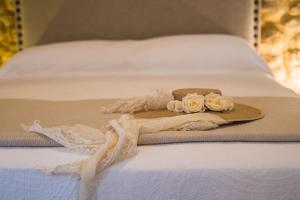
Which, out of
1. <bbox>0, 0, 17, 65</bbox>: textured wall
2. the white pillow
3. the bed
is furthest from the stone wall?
<bbox>0, 0, 17, 65</bbox>: textured wall

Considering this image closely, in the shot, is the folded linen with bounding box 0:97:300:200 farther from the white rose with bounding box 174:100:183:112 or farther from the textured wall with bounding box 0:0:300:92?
the textured wall with bounding box 0:0:300:92

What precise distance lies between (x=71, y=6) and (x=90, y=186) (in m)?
2.07

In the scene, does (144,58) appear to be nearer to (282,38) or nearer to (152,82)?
(152,82)

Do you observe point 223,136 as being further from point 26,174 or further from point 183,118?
point 26,174

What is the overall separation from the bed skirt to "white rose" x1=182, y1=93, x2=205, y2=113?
0.42 ft

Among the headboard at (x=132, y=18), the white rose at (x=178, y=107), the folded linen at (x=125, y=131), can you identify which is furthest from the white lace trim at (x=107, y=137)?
the headboard at (x=132, y=18)

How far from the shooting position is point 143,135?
1.00 metres

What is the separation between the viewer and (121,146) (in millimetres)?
907

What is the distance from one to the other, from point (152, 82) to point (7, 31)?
153 cm

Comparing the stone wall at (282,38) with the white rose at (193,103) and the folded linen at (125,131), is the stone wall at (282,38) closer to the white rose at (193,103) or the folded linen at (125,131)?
the folded linen at (125,131)

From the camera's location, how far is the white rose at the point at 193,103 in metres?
1.17

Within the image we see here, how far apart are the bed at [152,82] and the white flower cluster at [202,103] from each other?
0.21 meters

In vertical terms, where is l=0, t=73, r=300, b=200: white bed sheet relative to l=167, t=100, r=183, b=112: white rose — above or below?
below

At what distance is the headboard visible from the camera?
8.50 ft
